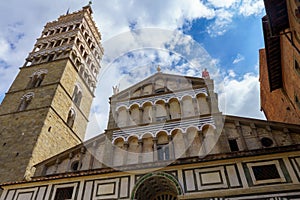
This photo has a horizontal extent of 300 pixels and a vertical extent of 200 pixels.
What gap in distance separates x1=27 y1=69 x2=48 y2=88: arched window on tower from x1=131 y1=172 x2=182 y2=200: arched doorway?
1437 cm

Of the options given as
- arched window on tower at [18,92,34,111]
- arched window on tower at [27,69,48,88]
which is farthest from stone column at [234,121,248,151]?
arched window on tower at [27,69,48,88]

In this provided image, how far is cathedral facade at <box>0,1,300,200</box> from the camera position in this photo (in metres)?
9.48

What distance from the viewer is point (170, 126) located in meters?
12.1

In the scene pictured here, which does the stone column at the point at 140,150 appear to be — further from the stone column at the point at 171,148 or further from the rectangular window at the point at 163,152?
the stone column at the point at 171,148

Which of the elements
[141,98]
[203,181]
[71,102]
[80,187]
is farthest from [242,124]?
[71,102]

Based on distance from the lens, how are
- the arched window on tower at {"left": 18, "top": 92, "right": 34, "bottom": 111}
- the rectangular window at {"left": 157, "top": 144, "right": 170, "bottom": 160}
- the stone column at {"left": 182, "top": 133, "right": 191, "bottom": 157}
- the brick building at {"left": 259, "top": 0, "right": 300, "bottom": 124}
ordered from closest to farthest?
the brick building at {"left": 259, "top": 0, "right": 300, "bottom": 124} < the stone column at {"left": 182, "top": 133, "right": 191, "bottom": 157} < the rectangular window at {"left": 157, "top": 144, "right": 170, "bottom": 160} < the arched window on tower at {"left": 18, "top": 92, "right": 34, "bottom": 111}

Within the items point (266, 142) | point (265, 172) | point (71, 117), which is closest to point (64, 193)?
point (265, 172)

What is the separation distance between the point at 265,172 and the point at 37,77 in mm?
18669

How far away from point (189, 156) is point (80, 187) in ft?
15.5

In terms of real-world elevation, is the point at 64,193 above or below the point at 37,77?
below

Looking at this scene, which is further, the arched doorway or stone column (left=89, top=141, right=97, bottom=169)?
stone column (left=89, top=141, right=97, bottom=169)

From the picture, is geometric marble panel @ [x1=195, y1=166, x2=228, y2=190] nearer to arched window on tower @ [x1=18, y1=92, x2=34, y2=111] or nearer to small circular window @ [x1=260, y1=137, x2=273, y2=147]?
small circular window @ [x1=260, y1=137, x2=273, y2=147]

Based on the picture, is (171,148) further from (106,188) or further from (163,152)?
(106,188)

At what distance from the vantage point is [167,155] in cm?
1132
